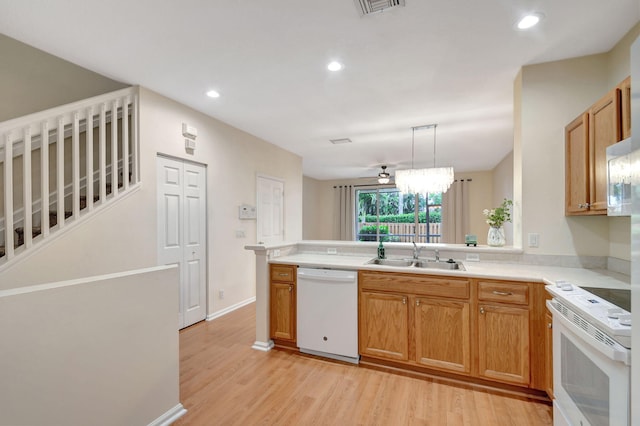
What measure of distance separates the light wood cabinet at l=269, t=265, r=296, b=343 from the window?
5661 mm

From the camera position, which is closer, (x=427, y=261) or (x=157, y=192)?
(x=427, y=261)

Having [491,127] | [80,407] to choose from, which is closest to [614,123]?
[491,127]

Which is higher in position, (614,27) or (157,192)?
(614,27)

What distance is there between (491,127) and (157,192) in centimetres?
448

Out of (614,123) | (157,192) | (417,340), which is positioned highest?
(614,123)

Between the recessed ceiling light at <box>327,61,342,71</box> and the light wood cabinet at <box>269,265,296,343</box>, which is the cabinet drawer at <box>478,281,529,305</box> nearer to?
the light wood cabinet at <box>269,265,296,343</box>

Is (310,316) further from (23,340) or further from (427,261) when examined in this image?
(23,340)

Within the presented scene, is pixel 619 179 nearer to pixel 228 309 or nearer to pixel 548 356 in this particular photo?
pixel 548 356

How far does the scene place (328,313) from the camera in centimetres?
267

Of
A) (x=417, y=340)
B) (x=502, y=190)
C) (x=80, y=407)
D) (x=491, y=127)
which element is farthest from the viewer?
(x=502, y=190)

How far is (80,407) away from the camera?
4.66ft

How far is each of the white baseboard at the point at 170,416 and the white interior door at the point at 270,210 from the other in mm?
2932

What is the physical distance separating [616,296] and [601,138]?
42.3 inches

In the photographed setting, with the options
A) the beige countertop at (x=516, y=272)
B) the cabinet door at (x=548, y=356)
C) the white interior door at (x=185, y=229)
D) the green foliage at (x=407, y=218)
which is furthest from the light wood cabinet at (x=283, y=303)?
the green foliage at (x=407, y=218)
